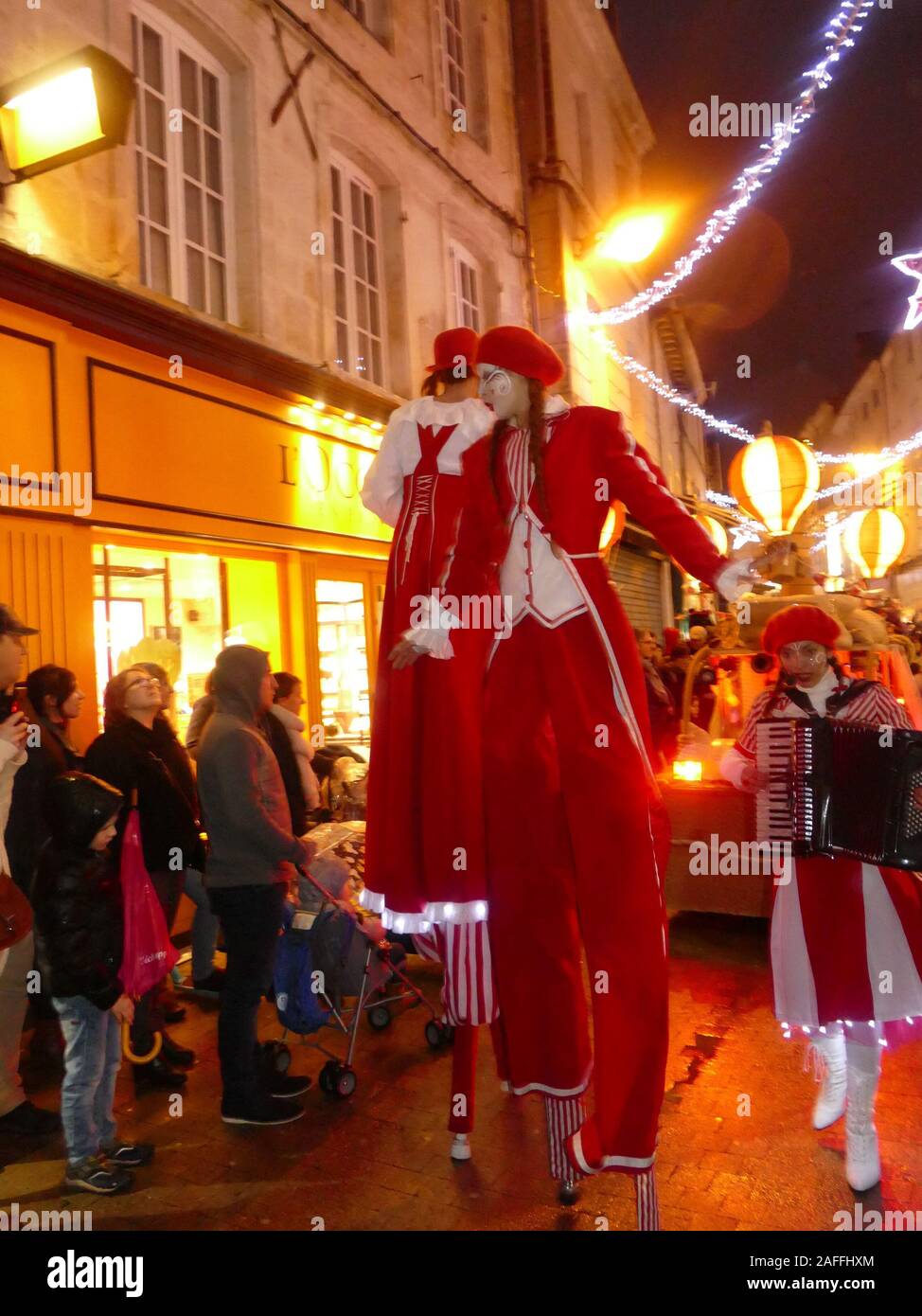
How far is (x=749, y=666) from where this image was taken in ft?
21.9

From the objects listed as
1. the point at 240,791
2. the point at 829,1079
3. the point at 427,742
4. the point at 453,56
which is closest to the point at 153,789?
the point at 240,791

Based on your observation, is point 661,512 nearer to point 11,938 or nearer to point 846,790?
point 846,790

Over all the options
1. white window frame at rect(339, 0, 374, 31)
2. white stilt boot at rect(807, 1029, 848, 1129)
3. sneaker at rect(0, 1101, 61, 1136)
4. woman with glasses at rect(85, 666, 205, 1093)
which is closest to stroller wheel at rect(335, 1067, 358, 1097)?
woman with glasses at rect(85, 666, 205, 1093)

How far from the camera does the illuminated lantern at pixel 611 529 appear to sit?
2.99 m

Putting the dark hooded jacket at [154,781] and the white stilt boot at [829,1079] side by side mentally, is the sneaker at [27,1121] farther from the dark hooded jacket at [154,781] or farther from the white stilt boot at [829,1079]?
the white stilt boot at [829,1079]

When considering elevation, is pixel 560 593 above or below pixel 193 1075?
above

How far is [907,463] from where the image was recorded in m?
28.8

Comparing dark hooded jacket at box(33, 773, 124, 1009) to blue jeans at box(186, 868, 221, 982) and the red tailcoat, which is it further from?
blue jeans at box(186, 868, 221, 982)

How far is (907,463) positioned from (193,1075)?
30.2 metres

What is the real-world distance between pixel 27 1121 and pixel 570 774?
118 inches

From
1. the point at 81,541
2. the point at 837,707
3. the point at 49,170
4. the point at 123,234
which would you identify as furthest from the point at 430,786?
the point at 123,234

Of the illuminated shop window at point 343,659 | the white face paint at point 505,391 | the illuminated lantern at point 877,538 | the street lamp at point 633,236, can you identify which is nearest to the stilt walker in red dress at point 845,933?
the white face paint at point 505,391
